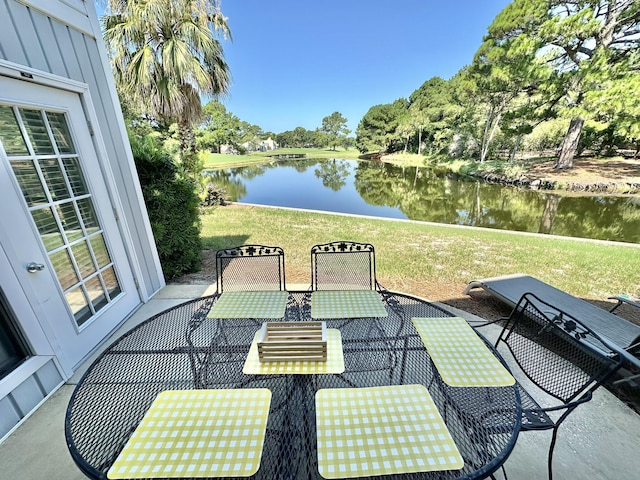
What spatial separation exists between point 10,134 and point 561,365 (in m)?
3.70

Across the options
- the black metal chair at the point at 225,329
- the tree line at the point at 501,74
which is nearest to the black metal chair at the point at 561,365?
the black metal chair at the point at 225,329

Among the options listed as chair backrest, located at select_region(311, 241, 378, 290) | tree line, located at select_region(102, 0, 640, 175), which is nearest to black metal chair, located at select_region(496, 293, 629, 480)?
chair backrest, located at select_region(311, 241, 378, 290)

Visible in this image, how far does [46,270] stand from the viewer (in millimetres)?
1946

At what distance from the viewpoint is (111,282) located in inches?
105

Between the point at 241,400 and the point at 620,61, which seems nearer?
the point at 241,400

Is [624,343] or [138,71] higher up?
[138,71]

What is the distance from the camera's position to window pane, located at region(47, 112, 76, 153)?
2109mm

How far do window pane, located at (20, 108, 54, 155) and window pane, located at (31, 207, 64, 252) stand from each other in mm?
431

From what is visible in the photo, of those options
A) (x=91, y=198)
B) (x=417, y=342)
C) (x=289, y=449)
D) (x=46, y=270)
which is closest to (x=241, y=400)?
(x=289, y=449)

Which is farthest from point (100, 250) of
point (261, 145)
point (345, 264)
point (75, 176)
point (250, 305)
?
point (261, 145)

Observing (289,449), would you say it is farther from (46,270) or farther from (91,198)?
(91,198)

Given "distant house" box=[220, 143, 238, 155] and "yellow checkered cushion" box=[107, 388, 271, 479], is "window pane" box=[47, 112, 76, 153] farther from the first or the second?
"distant house" box=[220, 143, 238, 155]

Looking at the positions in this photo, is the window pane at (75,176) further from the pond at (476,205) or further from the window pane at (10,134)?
the pond at (476,205)

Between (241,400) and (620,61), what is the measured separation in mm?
17571
